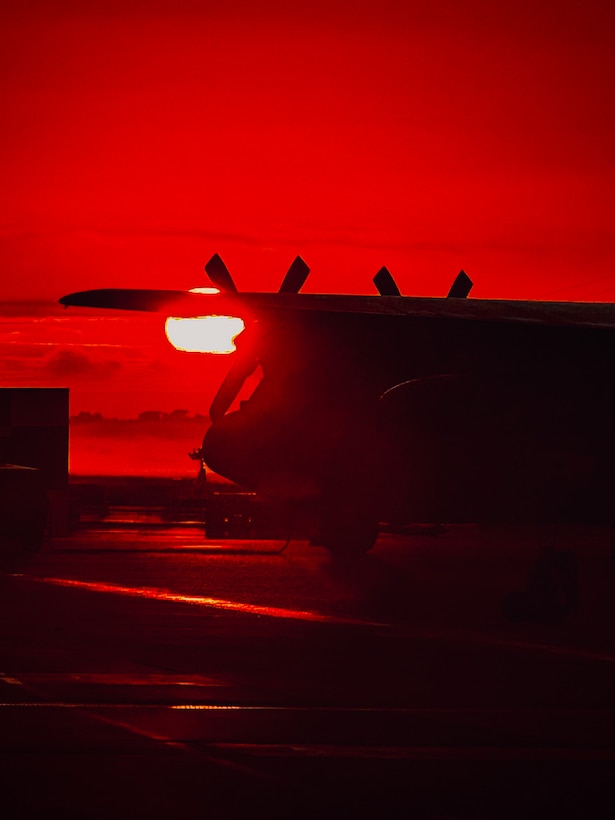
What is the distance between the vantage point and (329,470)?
14391 millimetres

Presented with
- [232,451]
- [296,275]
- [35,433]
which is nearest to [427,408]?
[232,451]

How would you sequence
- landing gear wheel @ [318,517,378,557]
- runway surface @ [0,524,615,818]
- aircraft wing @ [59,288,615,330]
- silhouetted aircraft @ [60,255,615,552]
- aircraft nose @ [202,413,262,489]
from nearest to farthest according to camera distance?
runway surface @ [0,524,615,818]
aircraft wing @ [59,288,615,330]
silhouetted aircraft @ [60,255,615,552]
aircraft nose @ [202,413,262,489]
landing gear wheel @ [318,517,378,557]

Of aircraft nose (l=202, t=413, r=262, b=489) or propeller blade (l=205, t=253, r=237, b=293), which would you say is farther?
propeller blade (l=205, t=253, r=237, b=293)

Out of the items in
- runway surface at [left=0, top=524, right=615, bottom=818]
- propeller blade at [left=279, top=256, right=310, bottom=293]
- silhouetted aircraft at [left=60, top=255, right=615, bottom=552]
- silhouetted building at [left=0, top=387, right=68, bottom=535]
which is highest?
silhouetted building at [left=0, top=387, right=68, bottom=535]

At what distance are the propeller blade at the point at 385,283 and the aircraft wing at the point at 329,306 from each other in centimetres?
494

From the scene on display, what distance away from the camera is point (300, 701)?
8.98 meters

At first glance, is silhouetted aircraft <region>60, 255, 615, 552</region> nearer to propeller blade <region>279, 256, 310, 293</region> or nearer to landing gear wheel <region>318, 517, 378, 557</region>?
propeller blade <region>279, 256, 310, 293</region>

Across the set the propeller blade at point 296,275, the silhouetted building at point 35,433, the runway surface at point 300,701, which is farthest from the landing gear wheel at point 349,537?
the silhouetted building at point 35,433

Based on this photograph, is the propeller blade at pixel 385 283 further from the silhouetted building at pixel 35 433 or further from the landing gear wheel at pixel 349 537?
the silhouetted building at pixel 35 433

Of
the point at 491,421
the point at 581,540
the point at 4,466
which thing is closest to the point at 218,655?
the point at 491,421

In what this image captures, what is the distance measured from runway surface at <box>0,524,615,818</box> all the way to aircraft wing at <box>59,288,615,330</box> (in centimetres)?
311

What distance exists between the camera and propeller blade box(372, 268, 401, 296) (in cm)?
1878

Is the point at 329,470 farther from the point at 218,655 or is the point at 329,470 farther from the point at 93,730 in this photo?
the point at 93,730

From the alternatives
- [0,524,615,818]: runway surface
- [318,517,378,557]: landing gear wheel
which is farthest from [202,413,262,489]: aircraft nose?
[318,517,378,557]: landing gear wheel
